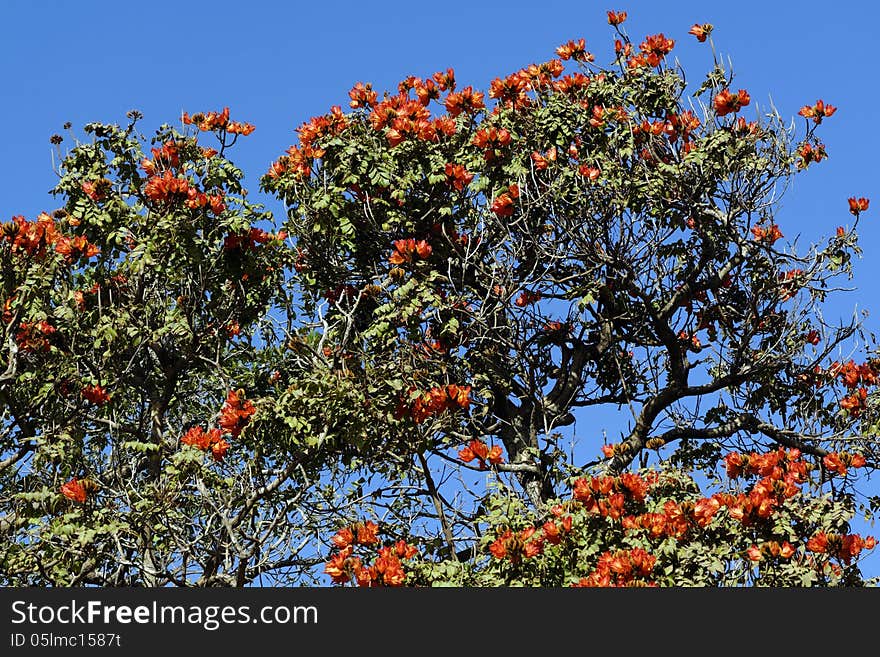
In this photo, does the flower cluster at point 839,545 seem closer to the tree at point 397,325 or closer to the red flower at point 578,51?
the tree at point 397,325

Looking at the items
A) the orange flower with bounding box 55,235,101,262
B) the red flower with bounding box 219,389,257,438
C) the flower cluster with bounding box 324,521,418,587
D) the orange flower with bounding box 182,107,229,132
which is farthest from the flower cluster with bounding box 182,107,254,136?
the flower cluster with bounding box 324,521,418,587

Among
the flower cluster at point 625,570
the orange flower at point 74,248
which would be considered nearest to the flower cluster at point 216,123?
the orange flower at point 74,248

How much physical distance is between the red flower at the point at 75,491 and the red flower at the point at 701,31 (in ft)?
28.9

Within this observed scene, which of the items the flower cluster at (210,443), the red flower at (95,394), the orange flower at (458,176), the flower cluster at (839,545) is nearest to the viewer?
the flower cluster at (839,545)

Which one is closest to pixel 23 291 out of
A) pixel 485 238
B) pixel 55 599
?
pixel 55 599

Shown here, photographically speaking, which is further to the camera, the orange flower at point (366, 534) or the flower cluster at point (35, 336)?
the flower cluster at point (35, 336)

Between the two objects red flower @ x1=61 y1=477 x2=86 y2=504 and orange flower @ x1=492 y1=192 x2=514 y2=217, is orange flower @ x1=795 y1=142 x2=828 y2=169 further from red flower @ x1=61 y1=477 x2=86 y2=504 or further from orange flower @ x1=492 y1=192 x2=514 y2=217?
red flower @ x1=61 y1=477 x2=86 y2=504

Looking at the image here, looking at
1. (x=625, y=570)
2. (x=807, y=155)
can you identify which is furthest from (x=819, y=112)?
(x=625, y=570)

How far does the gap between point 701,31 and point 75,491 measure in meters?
8.92

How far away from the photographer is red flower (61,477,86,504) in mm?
9805

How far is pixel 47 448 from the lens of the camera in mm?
10602

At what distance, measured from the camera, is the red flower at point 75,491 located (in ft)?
32.2

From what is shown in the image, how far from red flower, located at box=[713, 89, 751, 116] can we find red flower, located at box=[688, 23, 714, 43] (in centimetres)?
102

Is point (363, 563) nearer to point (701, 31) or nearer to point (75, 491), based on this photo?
point (75, 491)
